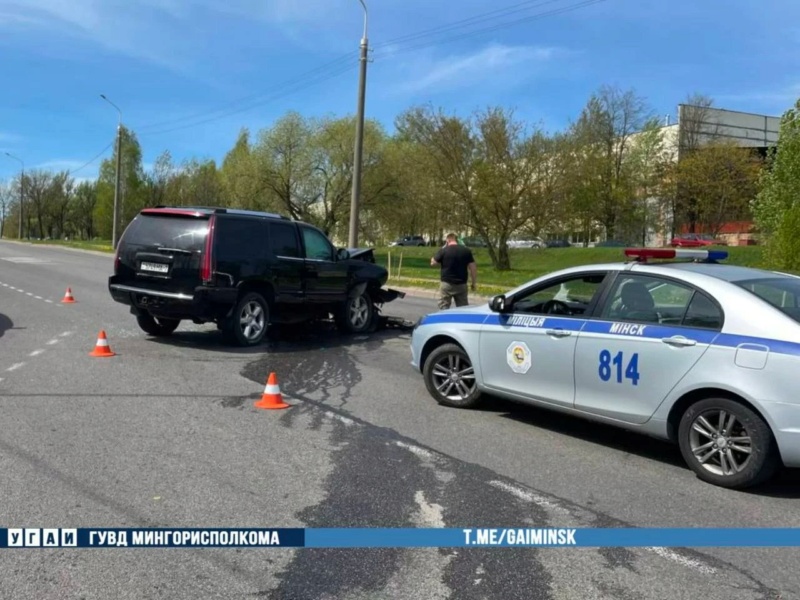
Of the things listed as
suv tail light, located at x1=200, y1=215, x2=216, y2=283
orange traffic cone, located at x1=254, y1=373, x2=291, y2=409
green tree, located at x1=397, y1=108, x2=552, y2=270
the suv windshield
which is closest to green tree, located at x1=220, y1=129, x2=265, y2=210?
green tree, located at x1=397, y1=108, x2=552, y2=270

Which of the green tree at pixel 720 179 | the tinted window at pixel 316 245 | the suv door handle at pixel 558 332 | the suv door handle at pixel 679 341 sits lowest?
the suv door handle at pixel 558 332

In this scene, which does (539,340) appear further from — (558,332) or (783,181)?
(783,181)

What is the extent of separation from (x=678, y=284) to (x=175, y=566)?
3841 millimetres

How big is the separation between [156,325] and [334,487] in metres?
7.01

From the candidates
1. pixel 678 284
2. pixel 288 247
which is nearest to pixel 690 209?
pixel 288 247

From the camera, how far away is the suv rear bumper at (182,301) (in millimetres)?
9156

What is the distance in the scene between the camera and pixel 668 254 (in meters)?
5.91

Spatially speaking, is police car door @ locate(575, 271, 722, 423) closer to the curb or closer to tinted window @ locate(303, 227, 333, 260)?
tinted window @ locate(303, 227, 333, 260)

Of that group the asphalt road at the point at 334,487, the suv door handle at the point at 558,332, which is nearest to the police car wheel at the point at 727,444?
the asphalt road at the point at 334,487

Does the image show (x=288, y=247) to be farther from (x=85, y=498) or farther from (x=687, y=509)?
(x=687, y=509)

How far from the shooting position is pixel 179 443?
5.47m

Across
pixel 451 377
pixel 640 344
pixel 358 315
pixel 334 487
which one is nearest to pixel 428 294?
pixel 358 315

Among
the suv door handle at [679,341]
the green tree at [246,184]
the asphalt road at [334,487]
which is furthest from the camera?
the green tree at [246,184]

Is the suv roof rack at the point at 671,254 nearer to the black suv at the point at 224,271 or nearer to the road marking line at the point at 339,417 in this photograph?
the road marking line at the point at 339,417
